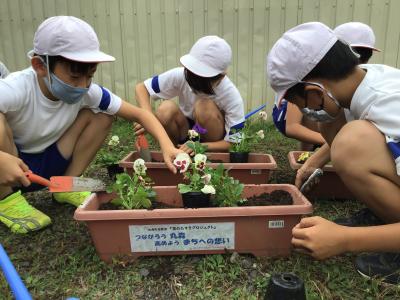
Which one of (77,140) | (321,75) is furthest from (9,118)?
(321,75)

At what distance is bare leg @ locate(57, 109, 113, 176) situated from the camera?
2.38m

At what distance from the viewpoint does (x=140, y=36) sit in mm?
4824

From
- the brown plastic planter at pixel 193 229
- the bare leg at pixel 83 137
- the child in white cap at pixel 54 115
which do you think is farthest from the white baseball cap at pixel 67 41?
the brown plastic planter at pixel 193 229

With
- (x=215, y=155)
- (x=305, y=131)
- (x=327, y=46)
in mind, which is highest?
(x=327, y=46)

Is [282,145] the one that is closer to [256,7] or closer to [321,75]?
[256,7]

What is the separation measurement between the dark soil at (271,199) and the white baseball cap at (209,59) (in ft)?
3.11

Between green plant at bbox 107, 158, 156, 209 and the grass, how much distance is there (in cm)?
26

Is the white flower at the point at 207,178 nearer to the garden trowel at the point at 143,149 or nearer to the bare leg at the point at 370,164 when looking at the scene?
the bare leg at the point at 370,164

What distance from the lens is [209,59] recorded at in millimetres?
2498

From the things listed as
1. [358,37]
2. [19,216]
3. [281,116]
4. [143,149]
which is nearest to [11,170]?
[19,216]

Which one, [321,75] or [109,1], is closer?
[321,75]

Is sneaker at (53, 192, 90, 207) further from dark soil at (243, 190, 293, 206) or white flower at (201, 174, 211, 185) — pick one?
dark soil at (243, 190, 293, 206)

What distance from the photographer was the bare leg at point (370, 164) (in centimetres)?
147

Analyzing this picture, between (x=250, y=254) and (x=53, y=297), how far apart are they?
34.5 inches
